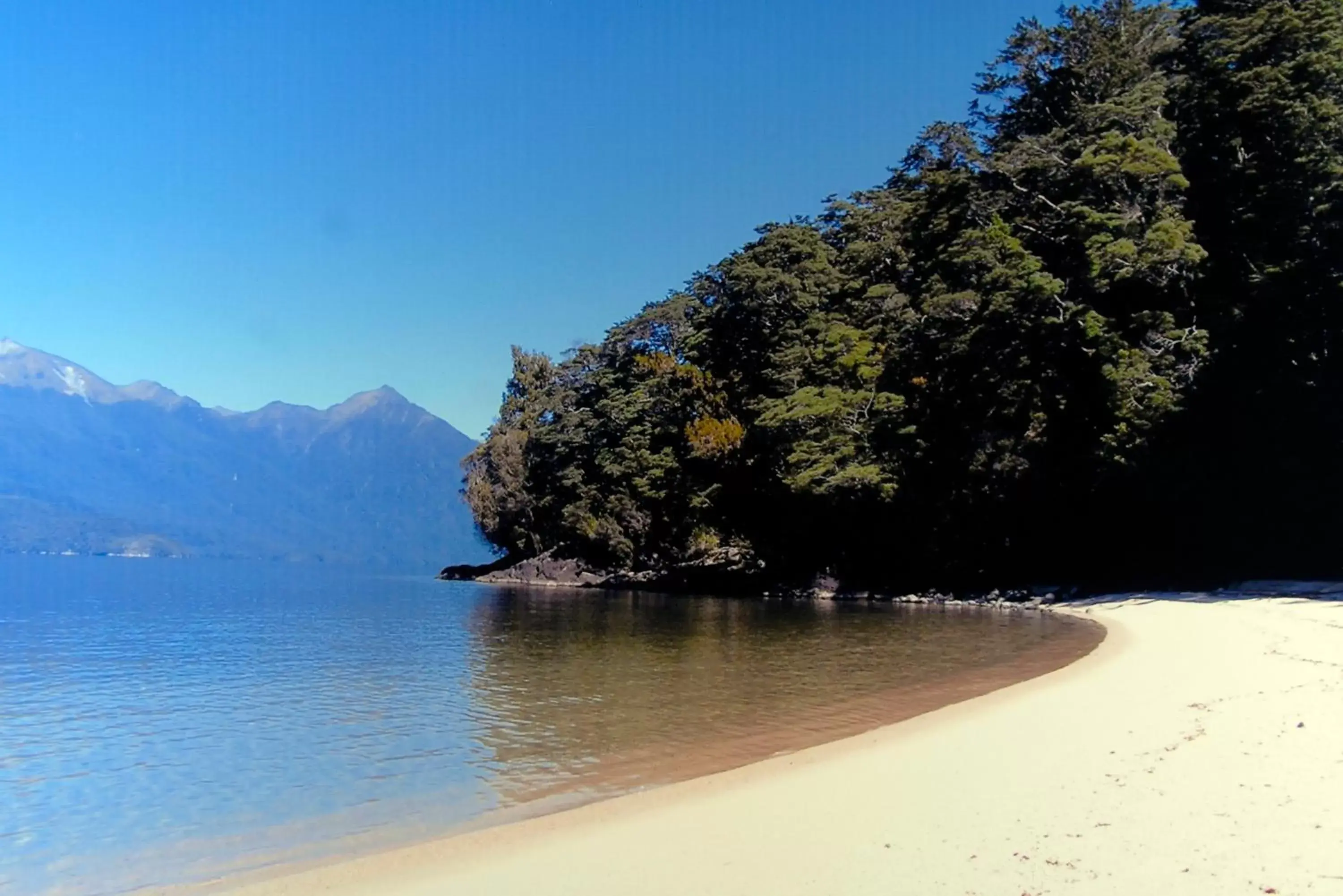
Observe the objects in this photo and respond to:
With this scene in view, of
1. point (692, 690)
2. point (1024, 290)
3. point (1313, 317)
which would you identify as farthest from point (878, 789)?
point (1024, 290)

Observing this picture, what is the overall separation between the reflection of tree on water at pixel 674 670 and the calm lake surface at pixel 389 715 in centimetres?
8

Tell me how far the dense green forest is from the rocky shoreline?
3.40ft

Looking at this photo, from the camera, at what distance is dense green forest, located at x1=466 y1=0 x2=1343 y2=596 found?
86.1 feet

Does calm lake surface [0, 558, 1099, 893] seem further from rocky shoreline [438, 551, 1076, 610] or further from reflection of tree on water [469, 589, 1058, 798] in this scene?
rocky shoreline [438, 551, 1076, 610]

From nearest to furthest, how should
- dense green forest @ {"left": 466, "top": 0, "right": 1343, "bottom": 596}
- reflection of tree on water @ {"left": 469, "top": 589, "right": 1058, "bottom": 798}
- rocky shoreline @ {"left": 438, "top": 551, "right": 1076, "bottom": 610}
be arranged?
reflection of tree on water @ {"left": 469, "top": 589, "right": 1058, "bottom": 798}, dense green forest @ {"left": 466, "top": 0, "right": 1343, "bottom": 596}, rocky shoreline @ {"left": 438, "top": 551, "right": 1076, "bottom": 610}

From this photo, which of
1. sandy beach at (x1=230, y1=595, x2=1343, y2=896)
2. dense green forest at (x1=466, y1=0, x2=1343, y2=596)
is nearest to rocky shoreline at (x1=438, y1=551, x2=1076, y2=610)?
dense green forest at (x1=466, y1=0, x2=1343, y2=596)

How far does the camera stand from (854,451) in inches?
1532

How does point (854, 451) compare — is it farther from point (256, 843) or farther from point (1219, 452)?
point (256, 843)

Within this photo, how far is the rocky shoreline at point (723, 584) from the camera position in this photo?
35438 mm

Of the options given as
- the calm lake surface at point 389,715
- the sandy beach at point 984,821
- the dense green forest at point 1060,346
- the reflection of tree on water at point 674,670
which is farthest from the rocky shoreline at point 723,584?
the sandy beach at point 984,821

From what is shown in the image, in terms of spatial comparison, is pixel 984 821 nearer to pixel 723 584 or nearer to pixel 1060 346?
pixel 1060 346

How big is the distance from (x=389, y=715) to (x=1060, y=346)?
2834 centimetres

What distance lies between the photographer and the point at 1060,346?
32.5 metres

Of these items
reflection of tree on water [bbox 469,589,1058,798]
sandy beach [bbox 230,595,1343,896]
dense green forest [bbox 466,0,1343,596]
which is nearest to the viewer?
sandy beach [bbox 230,595,1343,896]
